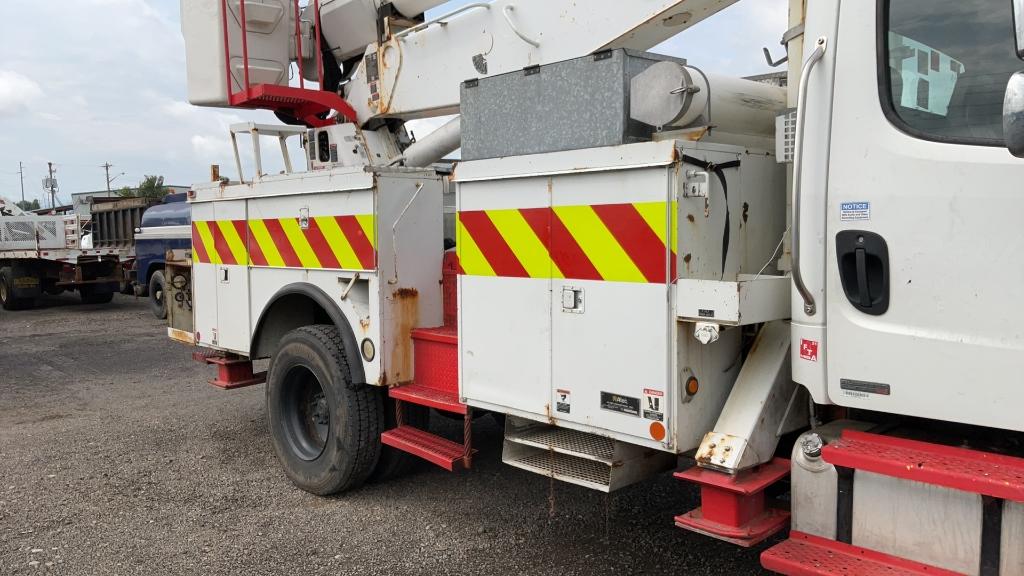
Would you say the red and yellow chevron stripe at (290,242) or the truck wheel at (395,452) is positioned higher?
the red and yellow chevron stripe at (290,242)

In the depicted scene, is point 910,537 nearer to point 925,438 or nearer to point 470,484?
point 925,438

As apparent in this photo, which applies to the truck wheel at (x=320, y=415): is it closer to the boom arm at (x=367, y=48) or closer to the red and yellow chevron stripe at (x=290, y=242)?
the red and yellow chevron stripe at (x=290, y=242)

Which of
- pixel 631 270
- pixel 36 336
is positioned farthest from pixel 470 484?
pixel 36 336

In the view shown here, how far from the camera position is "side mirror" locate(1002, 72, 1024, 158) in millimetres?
1887

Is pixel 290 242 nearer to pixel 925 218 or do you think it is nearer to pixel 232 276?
pixel 232 276

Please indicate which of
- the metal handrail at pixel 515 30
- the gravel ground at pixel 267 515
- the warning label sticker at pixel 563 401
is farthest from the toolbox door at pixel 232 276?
the warning label sticker at pixel 563 401

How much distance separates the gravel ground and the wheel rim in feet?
0.92

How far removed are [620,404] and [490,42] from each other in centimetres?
222

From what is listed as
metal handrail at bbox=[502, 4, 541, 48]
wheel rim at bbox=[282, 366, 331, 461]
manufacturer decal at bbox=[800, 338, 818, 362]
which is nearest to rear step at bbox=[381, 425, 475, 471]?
wheel rim at bbox=[282, 366, 331, 461]

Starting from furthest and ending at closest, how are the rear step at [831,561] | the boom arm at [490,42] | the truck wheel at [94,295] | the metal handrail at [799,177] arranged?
1. the truck wheel at [94,295]
2. the boom arm at [490,42]
3. the metal handrail at [799,177]
4. the rear step at [831,561]

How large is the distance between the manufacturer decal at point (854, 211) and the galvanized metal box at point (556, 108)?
30.6 inches

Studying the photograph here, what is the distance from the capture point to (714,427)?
116 inches

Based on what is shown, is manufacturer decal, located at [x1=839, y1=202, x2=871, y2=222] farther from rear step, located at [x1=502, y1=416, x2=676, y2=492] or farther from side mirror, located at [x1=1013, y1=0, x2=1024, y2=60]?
rear step, located at [x1=502, y1=416, x2=676, y2=492]

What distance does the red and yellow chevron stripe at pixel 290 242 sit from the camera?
4219mm
